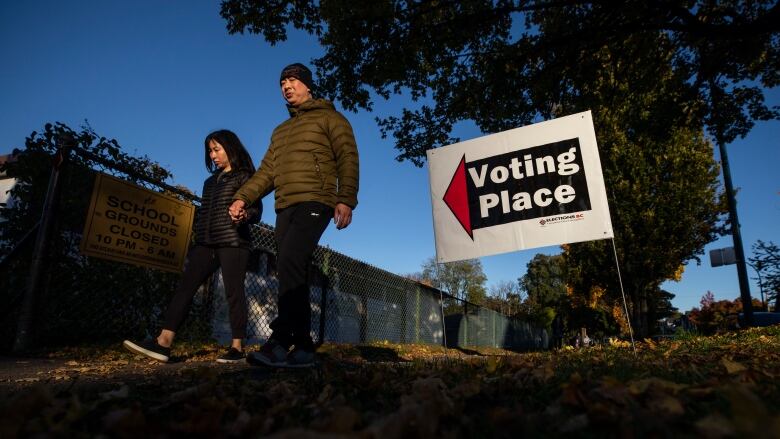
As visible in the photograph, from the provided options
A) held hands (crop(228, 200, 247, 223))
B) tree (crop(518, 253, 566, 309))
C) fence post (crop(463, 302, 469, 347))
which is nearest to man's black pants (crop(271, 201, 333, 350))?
→ held hands (crop(228, 200, 247, 223))

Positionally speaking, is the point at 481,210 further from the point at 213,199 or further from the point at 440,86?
the point at 440,86

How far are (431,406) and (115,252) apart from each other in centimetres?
421

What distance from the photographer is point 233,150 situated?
4.04m

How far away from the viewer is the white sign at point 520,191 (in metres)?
3.91

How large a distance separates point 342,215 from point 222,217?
130cm

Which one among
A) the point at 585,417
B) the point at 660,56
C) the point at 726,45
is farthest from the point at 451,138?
the point at 585,417

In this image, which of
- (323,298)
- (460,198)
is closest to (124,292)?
(323,298)

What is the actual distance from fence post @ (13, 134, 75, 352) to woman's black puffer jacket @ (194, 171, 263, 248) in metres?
1.33

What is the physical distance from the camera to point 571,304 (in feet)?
70.3

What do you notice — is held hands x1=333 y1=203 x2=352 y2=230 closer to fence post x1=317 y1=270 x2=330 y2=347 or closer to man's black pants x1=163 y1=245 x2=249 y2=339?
man's black pants x1=163 y1=245 x2=249 y2=339

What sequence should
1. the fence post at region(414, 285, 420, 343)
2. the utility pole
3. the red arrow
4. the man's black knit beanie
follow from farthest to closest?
1. the utility pole
2. the fence post at region(414, 285, 420, 343)
3. the red arrow
4. the man's black knit beanie

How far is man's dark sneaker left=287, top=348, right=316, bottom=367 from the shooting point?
2.95 metres

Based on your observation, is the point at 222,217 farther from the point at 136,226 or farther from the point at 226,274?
the point at 136,226

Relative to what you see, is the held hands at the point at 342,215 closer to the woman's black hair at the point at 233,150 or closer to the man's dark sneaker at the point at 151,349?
the woman's black hair at the point at 233,150
